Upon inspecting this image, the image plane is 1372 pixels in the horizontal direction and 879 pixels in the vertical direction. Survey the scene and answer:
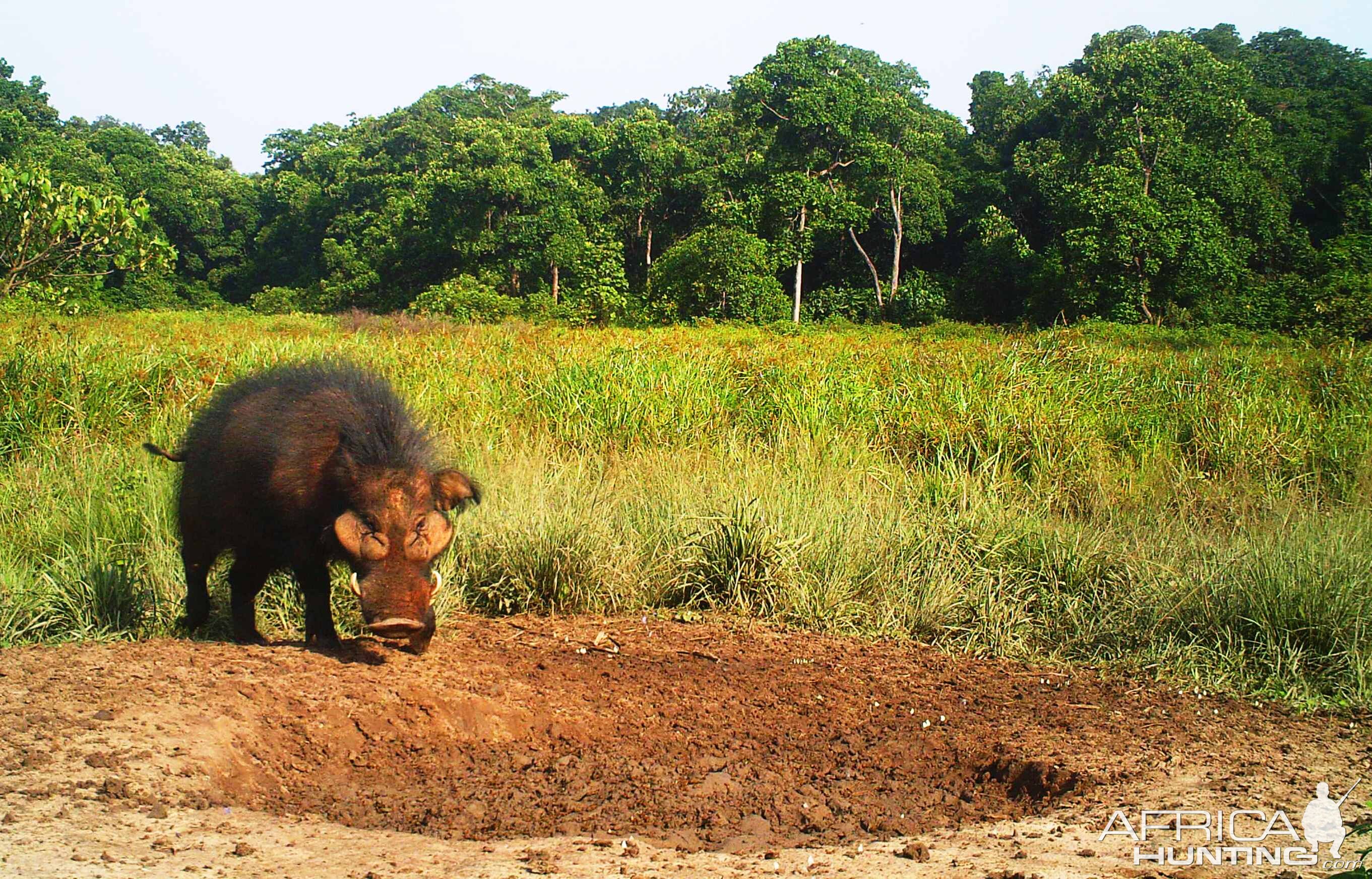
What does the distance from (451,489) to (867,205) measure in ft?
102

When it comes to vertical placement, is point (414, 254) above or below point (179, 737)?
above

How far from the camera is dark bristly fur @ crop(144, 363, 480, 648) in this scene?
3633mm

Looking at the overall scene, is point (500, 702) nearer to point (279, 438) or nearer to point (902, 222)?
point (279, 438)

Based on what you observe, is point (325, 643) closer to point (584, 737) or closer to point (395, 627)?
point (395, 627)

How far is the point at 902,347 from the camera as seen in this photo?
13523 millimetres

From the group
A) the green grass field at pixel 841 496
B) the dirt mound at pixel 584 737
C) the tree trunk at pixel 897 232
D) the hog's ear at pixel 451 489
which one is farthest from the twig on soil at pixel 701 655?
the tree trunk at pixel 897 232

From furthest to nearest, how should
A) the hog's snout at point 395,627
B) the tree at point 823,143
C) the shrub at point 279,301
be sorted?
the shrub at point 279,301 → the tree at point 823,143 → the hog's snout at point 395,627

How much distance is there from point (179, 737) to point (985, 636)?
3.56 metres

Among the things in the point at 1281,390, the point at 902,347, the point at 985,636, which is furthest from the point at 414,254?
the point at 985,636

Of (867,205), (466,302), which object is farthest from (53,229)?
(867,205)

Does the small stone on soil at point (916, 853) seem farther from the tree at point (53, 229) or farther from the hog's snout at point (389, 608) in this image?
the tree at point (53, 229)

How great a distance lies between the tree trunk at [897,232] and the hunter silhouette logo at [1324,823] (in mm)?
30763

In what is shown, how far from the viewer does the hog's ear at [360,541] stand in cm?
360

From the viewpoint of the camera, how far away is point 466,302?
3089cm
